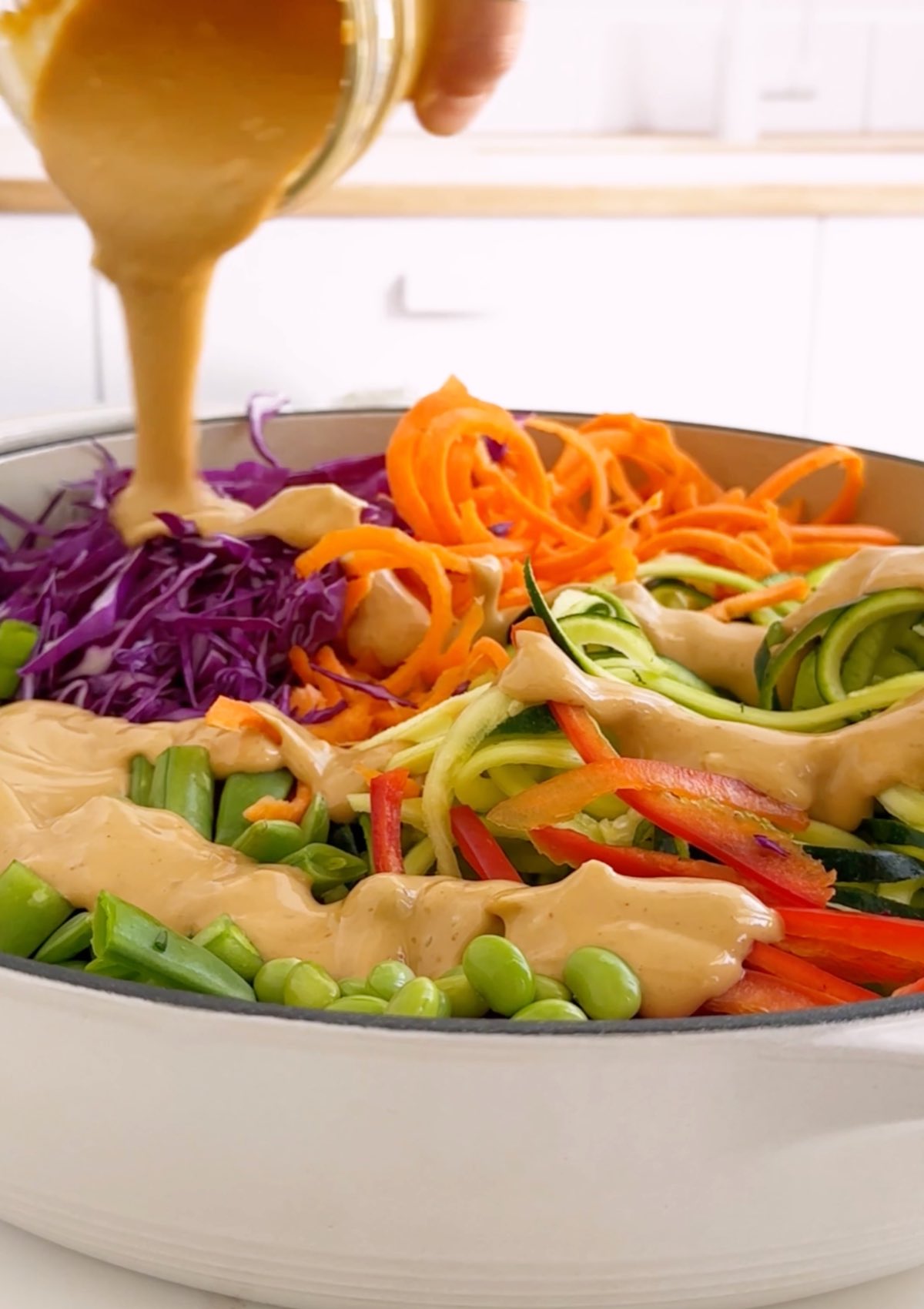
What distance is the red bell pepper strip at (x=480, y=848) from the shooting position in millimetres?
1026

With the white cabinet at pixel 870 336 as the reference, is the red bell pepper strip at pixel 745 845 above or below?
above

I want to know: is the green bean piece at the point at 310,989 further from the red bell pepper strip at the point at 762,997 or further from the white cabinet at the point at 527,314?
the white cabinet at the point at 527,314

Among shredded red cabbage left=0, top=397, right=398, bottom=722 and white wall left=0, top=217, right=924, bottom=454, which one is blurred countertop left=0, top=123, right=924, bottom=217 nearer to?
white wall left=0, top=217, right=924, bottom=454

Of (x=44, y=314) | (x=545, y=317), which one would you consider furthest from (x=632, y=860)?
(x=545, y=317)

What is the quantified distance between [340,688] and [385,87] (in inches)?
22.6

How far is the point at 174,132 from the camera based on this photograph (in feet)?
4.81

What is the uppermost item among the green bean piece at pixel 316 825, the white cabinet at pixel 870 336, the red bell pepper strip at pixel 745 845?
the red bell pepper strip at pixel 745 845

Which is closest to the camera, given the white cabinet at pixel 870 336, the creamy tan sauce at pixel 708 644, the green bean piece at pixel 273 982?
the green bean piece at pixel 273 982

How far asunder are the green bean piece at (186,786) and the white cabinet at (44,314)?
1837 millimetres

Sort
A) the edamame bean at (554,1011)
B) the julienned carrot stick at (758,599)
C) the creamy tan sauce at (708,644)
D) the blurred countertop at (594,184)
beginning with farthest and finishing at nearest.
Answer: the blurred countertop at (594,184) < the julienned carrot stick at (758,599) < the creamy tan sauce at (708,644) < the edamame bean at (554,1011)

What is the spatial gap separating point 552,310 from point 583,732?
223 centimetres

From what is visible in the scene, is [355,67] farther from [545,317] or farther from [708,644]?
[545,317]

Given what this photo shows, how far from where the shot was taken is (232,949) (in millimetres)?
948

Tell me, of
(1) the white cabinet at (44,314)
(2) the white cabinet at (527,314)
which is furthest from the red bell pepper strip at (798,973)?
(1) the white cabinet at (44,314)
